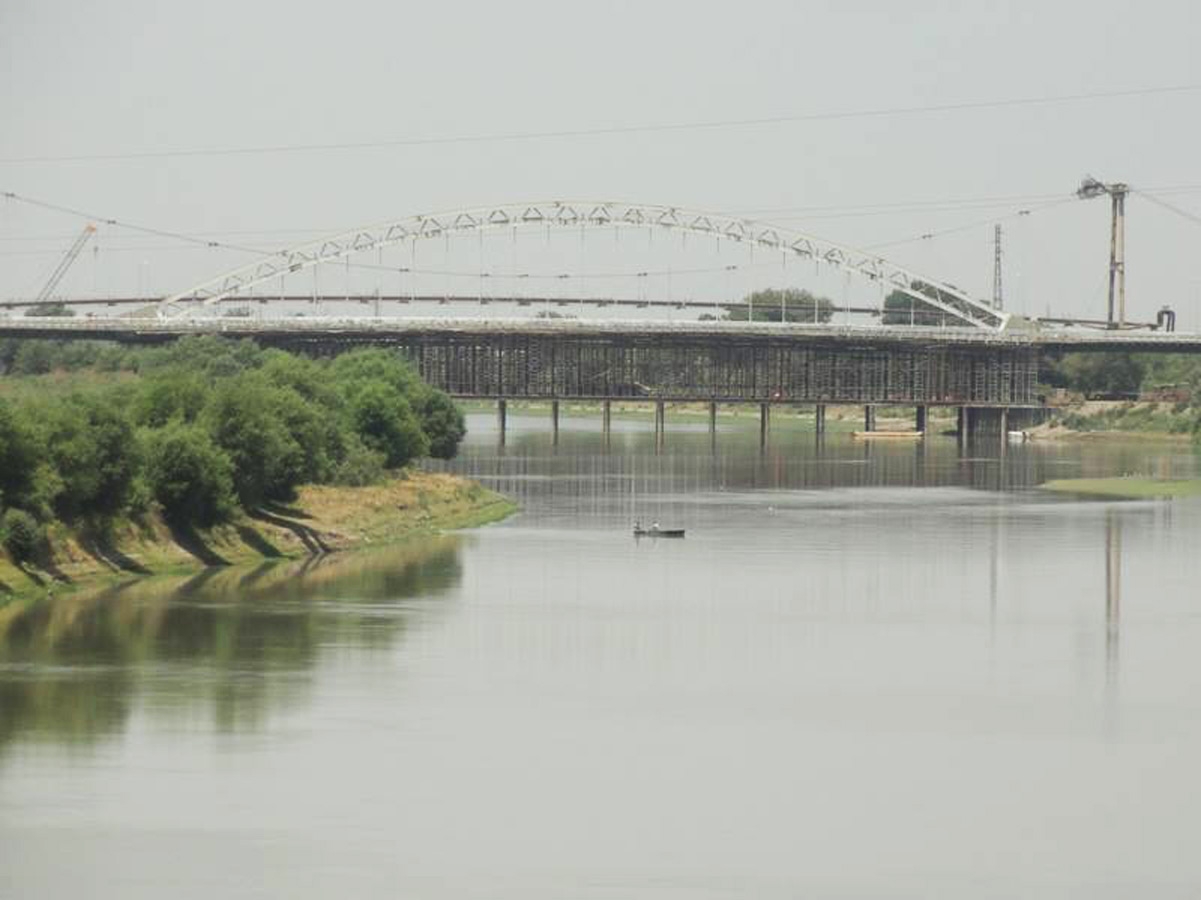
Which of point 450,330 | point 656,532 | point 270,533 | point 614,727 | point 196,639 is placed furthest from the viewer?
point 450,330

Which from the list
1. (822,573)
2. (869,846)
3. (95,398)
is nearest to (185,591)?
(95,398)

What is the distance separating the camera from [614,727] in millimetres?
47688

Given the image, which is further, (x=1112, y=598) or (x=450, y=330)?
(x=450, y=330)

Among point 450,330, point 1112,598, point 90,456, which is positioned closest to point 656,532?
point 1112,598

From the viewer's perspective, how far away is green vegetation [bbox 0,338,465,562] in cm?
6588

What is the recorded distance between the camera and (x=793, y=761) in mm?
44656

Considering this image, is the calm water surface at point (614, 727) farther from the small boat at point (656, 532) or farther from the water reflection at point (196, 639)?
the small boat at point (656, 532)

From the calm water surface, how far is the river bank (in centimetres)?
174

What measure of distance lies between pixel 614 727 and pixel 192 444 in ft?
96.4

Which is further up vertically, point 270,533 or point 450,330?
point 450,330

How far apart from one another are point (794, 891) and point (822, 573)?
4104 cm

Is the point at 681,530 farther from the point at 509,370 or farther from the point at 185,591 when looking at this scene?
the point at 509,370

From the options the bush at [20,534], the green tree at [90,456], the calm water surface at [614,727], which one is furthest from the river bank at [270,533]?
the calm water surface at [614,727]

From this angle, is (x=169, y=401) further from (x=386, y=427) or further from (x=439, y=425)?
(x=439, y=425)
